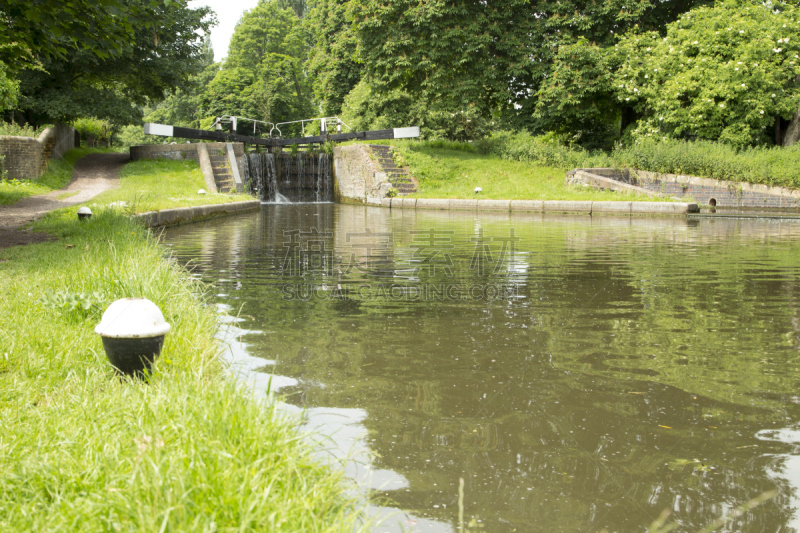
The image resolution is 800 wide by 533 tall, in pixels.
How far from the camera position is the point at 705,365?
3.96 metres

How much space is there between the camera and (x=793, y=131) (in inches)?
759

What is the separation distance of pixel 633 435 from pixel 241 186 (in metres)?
19.5

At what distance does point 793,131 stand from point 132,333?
22040 millimetres

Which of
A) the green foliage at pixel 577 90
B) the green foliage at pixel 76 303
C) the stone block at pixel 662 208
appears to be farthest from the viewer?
the green foliage at pixel 577 90

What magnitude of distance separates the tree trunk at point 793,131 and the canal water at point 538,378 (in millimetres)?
13640

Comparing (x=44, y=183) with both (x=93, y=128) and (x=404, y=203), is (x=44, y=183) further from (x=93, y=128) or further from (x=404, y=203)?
(x=93, y=128)

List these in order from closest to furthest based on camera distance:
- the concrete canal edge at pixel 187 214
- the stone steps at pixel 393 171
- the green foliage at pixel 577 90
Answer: the concrete canal edge at pixel 187 214 → the stone steps at pixel 393 171 → the green foliage at pixel 577 90

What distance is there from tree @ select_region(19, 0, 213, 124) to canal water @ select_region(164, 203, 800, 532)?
15.6 meters

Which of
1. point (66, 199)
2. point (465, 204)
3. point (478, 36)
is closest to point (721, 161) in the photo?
point (465, 204)

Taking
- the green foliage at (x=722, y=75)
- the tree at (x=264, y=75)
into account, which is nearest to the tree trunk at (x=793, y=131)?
the green foliage at (x=722, y=75)

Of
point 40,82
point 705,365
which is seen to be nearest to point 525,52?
point 40,82

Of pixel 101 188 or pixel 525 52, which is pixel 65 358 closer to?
pixel 101 188

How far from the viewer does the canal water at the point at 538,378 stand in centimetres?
244

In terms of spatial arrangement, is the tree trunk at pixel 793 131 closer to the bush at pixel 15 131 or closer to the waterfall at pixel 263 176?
the waterfall at pixel 263 176
